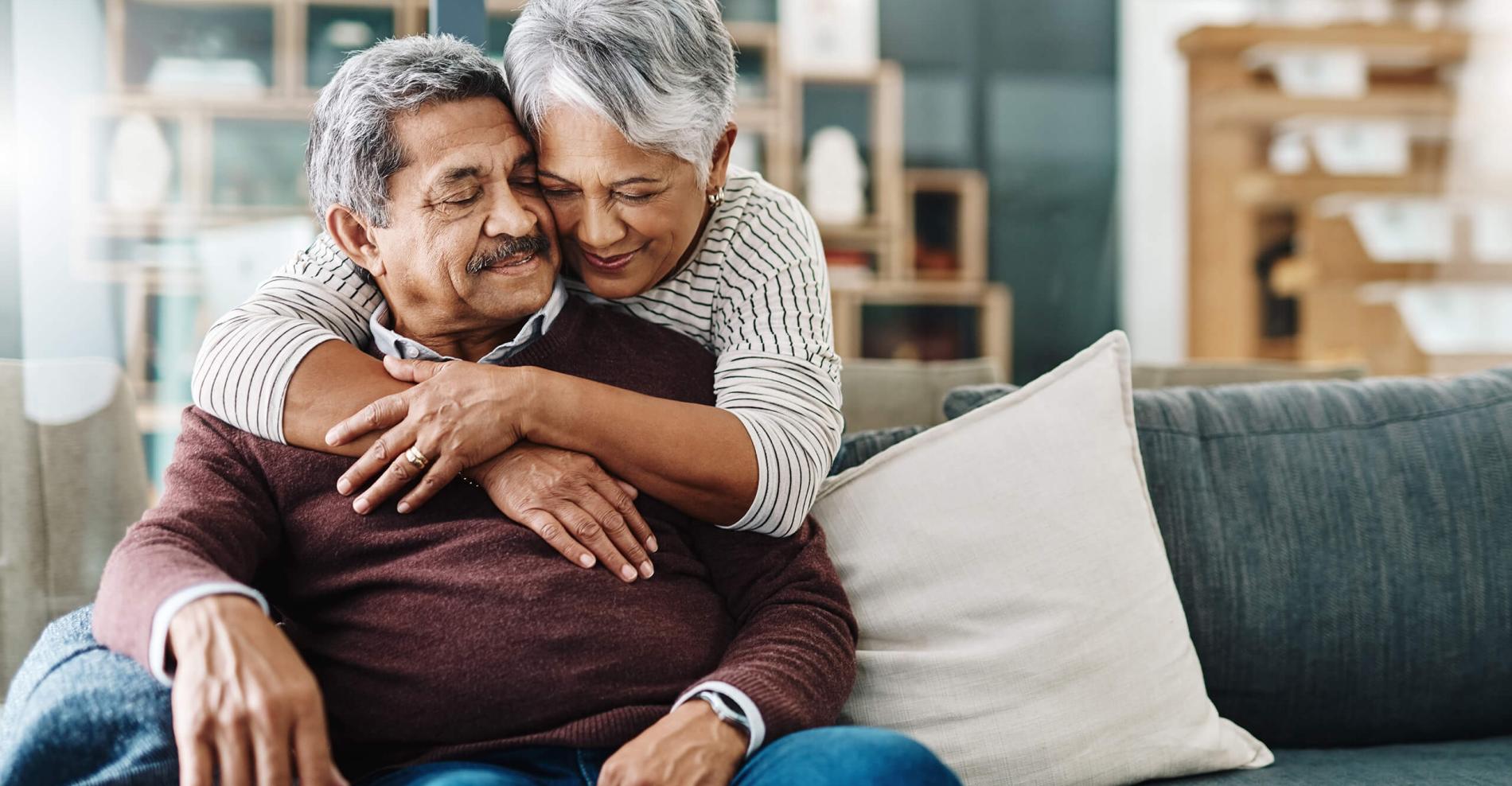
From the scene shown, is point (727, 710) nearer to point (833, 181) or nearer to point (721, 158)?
point (721, 158)

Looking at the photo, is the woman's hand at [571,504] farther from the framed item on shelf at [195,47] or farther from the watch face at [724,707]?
the framed item on shelf at [195,47]

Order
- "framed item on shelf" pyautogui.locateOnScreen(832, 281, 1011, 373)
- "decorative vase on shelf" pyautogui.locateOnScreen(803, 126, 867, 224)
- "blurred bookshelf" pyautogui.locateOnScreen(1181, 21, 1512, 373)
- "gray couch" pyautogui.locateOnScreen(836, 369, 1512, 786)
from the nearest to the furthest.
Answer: "gray couch" pyautogui.locateOnScreen(836, 369, 1512, 786), "blurred bookshelf" pyautogui.locateOnScreen(1181, 21, 1512, 373), "decorative vase on shelf" pyautogui.locateOnScreen(803, 126, 867, 224), "framed item on shelf" pyautogui.locateOnScreen(832, 281, 1011, 373)

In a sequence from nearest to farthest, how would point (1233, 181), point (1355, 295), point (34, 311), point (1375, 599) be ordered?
1. point (1375, 599)
2. point (34, 311)
3. point (1355, 295)
4. point (1233, 181)

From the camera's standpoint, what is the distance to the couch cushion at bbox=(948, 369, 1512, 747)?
4.76 ft

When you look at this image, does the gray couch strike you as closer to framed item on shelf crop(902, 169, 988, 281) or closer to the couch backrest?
the couch backrest

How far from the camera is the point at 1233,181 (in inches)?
193

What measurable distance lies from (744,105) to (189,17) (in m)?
1.96

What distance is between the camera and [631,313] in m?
1.35

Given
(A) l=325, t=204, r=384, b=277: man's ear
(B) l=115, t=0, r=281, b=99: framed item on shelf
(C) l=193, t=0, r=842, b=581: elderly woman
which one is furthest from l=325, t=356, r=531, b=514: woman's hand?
(B) l=115, t=0, r=281, b=99: framed item on shelf

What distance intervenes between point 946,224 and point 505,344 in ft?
13.2

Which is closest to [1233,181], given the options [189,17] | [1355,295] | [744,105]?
[1355,295]

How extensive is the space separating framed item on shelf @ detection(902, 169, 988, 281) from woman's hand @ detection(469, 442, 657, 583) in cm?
388

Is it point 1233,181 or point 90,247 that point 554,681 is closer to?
point 90,247

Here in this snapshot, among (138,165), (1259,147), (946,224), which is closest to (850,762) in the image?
(138,165)
